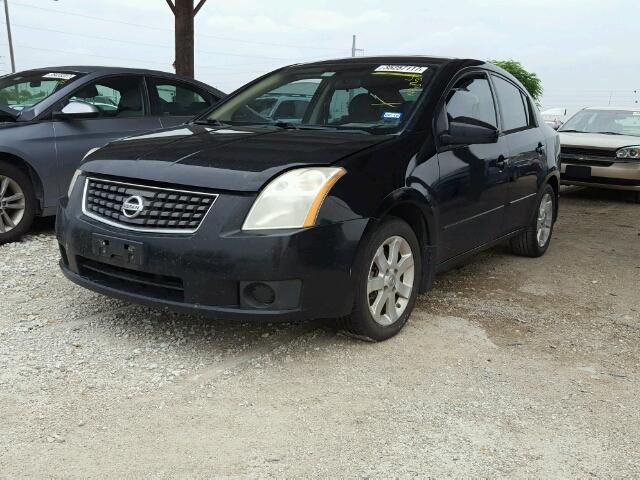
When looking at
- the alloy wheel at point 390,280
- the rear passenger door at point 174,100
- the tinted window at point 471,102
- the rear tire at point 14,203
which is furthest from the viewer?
the rear passenger door at point 174,100

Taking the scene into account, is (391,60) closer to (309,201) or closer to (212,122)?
(212,122)

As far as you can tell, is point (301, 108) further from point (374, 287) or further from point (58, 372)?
point (58, 372)

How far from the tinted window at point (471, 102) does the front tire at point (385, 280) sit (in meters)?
0.98

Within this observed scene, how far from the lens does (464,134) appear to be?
419 cm

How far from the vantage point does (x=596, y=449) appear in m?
2.76

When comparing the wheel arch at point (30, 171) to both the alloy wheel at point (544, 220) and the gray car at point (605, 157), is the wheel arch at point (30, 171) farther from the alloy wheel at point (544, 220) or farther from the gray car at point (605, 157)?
the gray car at point (605, 157)

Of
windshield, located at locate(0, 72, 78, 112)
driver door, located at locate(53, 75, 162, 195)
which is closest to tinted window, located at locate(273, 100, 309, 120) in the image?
driver door, located at locate(53, 75, 162, 195)

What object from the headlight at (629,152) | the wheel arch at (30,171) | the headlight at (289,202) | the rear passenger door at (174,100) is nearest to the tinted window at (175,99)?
the rear passenger door at (174,100)

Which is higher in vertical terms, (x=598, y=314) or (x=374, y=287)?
(x=374, y=287)

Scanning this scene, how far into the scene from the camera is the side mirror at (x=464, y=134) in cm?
413

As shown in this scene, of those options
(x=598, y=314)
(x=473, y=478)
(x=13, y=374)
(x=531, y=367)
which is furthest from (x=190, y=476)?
(x=598, y=314)

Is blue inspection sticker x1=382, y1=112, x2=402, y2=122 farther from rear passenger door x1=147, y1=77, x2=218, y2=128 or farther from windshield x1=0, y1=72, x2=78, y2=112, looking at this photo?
windshield x1=0, y1=72, x2=78, y2=112

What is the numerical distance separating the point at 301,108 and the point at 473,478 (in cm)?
266

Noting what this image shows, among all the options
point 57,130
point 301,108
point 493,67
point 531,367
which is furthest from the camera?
point 57,130
